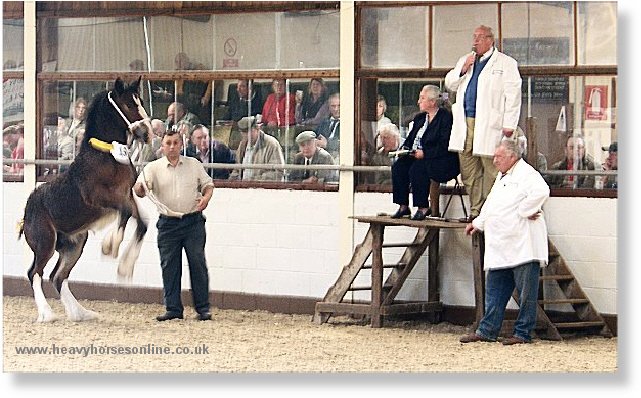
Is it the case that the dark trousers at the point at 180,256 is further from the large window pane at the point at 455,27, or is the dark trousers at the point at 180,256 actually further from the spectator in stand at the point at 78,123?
the large window pane at the point at 455,27

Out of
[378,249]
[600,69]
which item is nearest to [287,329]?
[378,249]

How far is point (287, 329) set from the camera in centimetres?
1253

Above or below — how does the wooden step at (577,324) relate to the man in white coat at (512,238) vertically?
below

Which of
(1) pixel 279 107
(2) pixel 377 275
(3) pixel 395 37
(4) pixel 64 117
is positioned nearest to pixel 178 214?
(4) pixel 64 117

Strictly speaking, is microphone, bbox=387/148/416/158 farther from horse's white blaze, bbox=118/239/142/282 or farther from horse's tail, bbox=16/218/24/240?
horse's tail, bbox=16/218/24/240

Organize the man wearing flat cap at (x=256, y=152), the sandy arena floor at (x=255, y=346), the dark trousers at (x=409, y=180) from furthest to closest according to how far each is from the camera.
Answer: the man wearing flat cap at (x=256, y=152), the dark trousers at (x=409, y=180), the sandy arena floor at (x=255, y=346)

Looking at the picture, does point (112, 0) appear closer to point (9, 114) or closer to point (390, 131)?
point (9, 114)

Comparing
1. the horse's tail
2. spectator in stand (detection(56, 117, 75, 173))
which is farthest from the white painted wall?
spectator in stand (detection(56, 117, 75, 173))

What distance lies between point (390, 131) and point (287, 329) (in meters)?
1.54

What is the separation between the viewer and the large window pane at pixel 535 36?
41.0 ft

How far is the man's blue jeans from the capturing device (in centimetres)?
1212

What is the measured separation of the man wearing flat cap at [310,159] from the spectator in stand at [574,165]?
1.51 m

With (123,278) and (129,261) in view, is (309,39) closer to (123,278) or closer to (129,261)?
(129,261)

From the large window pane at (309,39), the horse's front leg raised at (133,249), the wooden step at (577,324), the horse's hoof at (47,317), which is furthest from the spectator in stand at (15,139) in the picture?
the wooden step at (577,324)
